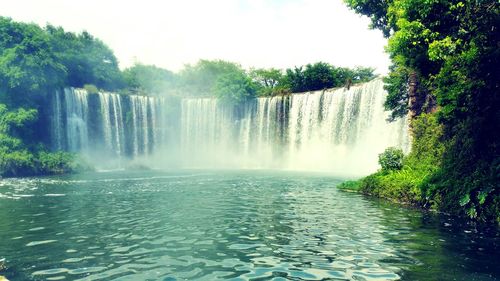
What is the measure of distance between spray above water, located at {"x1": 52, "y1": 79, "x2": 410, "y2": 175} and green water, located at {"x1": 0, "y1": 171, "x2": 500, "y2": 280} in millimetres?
24865

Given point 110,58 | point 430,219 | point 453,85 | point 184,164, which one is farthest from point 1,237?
point 110,58

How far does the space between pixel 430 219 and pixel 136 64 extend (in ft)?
311

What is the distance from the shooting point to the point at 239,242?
11336 millimetres

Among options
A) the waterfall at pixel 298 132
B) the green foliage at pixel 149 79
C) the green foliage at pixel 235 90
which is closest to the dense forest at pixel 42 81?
the green foliage at pixel 235 90

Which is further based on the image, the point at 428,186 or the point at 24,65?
the point at 24,65

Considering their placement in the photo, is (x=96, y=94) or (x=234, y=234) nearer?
(x=234, y=234)

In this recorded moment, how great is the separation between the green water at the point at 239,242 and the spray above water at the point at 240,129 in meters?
24.9

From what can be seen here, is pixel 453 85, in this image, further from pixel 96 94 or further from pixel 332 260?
pixel 96 94

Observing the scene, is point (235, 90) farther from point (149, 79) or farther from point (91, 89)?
point (149, 79)

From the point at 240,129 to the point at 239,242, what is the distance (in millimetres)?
50223

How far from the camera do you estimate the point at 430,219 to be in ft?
49.9

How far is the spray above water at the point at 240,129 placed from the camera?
44.7m

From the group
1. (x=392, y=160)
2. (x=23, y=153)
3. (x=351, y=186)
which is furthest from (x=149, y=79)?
(x=392, y=160)

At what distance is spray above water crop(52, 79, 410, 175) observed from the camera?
44719 millimetres
